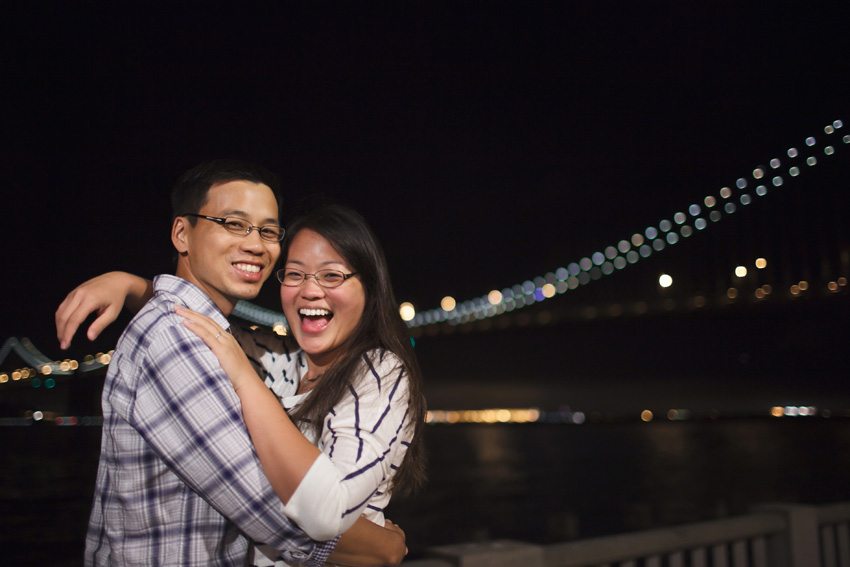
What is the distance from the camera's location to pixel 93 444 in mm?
51312

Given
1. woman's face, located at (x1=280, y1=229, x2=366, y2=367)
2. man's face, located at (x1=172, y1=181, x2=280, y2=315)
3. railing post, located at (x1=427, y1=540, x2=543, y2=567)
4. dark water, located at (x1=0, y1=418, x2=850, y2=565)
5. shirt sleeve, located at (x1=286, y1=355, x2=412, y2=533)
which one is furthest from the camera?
dark water, located at (x1=0, y1=418, x2=850, y2=565)

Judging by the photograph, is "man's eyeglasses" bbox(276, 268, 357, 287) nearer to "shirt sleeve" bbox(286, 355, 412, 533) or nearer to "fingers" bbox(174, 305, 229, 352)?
"shirt sleeve" bbox(286, 355, 412, 533)

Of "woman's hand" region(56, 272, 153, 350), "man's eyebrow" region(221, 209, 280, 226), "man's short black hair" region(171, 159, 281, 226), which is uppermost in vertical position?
"man's short black hair" region(171, 159, 281, 226)

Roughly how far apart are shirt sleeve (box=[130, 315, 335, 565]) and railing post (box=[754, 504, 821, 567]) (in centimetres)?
223

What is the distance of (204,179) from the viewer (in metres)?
1.67

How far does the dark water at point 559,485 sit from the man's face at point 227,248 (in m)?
10.6

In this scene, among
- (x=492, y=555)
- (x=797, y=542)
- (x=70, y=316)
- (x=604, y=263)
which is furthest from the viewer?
(x=604, y=263)

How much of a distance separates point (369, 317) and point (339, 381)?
0.83ft

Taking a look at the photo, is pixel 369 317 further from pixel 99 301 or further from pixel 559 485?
pixel 559 485

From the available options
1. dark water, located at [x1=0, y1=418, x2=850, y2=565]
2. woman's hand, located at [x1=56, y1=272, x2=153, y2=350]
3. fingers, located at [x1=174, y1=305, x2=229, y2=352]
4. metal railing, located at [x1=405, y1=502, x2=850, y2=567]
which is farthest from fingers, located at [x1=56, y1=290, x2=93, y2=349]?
dark water, located at [x1=0, y1=418, x2=850, y2=565]

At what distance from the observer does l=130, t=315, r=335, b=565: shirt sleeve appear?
1.32 meters

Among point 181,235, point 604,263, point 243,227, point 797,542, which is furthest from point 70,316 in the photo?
point 604,263

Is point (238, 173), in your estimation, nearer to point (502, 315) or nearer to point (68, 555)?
point (68, 555)

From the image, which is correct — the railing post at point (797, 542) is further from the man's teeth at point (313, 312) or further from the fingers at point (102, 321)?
the fingers at point (102, 321)
